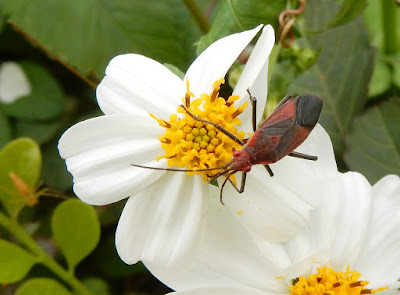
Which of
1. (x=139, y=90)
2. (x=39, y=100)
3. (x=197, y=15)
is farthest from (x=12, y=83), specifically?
(x=139, y=90)

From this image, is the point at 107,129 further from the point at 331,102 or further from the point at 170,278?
the point at 331,102

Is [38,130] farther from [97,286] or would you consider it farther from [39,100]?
[97,286]

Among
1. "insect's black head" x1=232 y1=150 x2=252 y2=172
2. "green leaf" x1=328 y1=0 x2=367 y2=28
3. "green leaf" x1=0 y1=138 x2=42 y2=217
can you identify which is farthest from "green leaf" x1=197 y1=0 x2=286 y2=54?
"green leaf" x1=0 y1=138 x2=42 y2=217

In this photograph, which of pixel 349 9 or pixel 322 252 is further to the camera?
pixel 349 9

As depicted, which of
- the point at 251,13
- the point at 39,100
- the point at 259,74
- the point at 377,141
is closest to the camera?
the point at 259,74

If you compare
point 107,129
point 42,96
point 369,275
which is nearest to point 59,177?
point 42,96

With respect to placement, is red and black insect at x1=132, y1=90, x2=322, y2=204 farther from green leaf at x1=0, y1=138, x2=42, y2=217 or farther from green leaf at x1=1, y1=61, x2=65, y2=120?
green leaf at x1=1, y1=61, x2=65, y2=120
